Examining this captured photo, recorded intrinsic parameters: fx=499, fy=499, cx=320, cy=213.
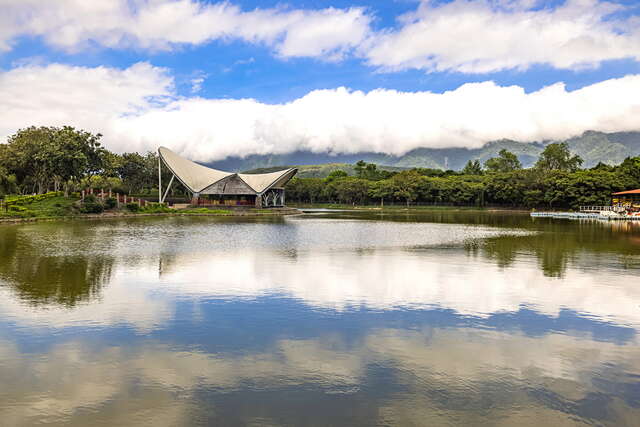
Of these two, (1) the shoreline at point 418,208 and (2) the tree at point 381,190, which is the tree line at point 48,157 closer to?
(1) the shoreline at point 418,208

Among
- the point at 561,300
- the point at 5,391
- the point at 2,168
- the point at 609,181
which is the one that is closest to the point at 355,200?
the point at 609,181

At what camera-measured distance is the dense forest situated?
60.7 meters

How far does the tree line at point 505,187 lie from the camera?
8381cm

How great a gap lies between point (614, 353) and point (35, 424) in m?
9.92

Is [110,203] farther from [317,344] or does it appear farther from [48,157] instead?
[317,344]

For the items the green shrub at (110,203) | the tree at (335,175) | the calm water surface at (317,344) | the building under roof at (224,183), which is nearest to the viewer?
the calm water surface at (317,344)

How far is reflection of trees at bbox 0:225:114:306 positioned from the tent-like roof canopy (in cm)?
5566

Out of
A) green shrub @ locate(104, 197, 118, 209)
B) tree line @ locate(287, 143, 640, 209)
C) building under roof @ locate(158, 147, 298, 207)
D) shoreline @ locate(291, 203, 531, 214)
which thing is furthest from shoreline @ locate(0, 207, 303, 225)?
tree line @ locate(287, 143, 640, 209)

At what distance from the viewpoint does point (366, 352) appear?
9.44 metres

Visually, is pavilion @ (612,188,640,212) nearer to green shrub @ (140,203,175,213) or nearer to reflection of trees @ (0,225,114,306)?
green shrub @ (140,203,175,213)

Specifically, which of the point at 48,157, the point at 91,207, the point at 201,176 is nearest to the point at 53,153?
the point at 48,157

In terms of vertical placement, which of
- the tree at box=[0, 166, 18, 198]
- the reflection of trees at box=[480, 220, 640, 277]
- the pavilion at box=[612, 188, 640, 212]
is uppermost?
the tree at box=[0, 166, 18, 198]

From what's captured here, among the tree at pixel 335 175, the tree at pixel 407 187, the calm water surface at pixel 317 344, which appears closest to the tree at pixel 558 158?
the tree at pixel 407 187

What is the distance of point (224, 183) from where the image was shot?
3278 inches
